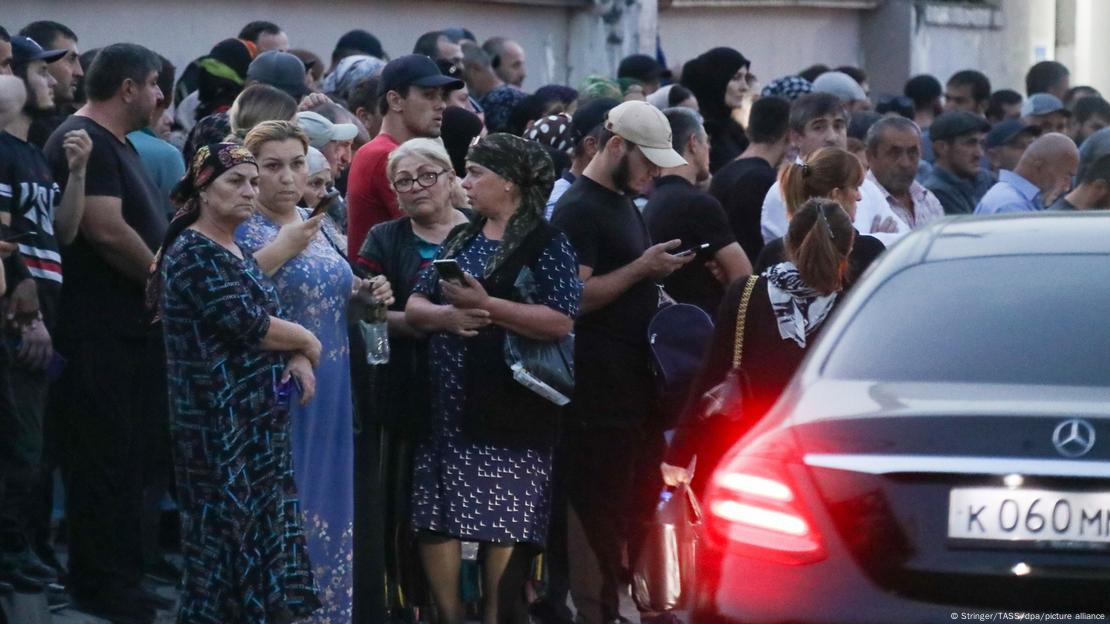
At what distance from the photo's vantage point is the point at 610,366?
7992 millimetres

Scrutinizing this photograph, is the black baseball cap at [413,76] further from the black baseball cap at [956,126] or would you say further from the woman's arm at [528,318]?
the black baseball cap at [956,126]

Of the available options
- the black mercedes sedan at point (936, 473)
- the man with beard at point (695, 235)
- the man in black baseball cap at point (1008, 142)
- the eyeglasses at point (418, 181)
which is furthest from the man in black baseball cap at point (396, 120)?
the man in black baseball cap at point (1008, 142)

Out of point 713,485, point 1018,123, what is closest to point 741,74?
point 1018,123

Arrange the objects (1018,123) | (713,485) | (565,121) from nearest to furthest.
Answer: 1. (713,485)
2. (565,121)
3. (1018,123)

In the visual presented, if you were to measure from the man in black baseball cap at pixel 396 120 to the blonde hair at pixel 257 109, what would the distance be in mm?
832

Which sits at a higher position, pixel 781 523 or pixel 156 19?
pixel 156 19

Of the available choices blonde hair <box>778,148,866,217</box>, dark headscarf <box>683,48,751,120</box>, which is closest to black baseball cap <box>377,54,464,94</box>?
blonde hair <box>778,148,866,217</box>

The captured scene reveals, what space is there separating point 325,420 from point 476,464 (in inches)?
26.7

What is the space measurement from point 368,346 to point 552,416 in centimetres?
75

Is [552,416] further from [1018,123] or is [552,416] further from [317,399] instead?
[1018,123]

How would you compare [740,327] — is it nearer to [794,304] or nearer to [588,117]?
[794,304]

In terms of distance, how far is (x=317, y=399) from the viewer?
263 inches

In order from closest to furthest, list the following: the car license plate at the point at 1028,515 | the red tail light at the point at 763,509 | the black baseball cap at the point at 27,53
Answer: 1. the car license plate at the point at 1028,515
2. the red tail light at the point at 763,509
3. the black baseball cap at the point at 27,53

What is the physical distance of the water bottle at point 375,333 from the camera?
23.0ft
